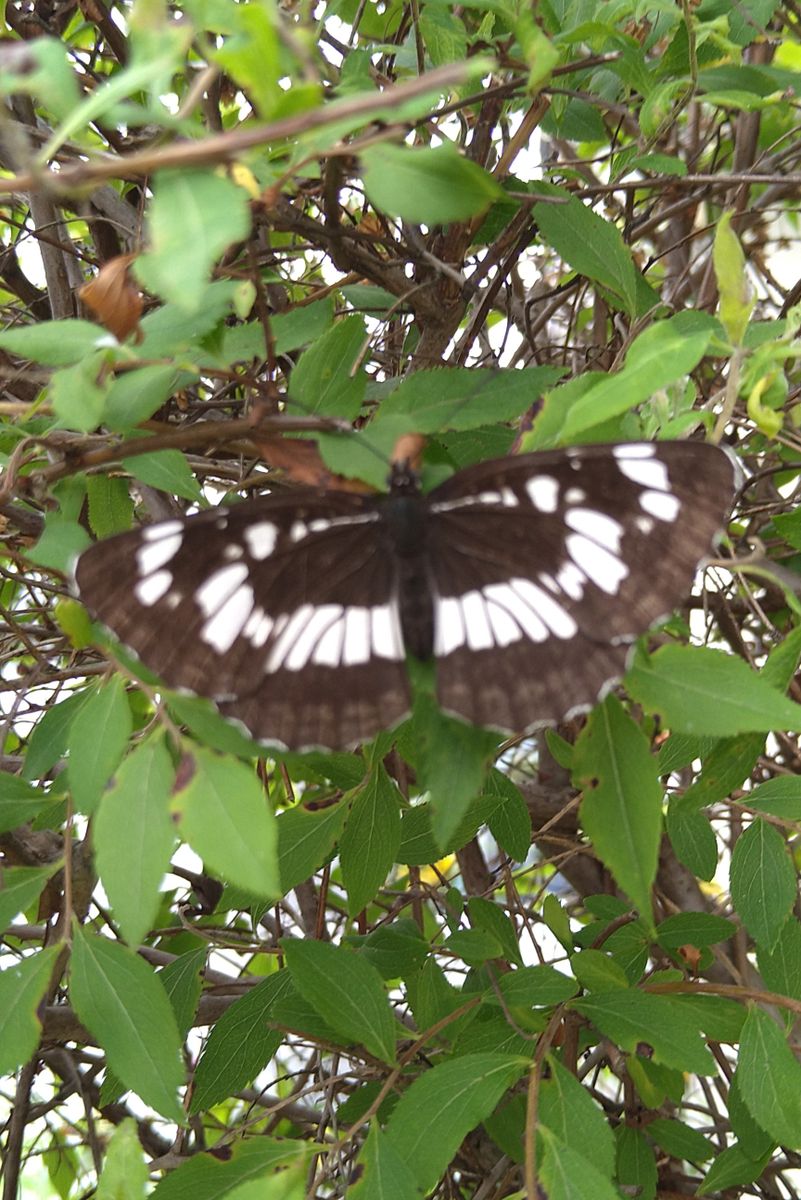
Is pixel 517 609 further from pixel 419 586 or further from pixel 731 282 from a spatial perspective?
pixel 731 282

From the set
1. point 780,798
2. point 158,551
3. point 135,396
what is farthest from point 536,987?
point 135,396

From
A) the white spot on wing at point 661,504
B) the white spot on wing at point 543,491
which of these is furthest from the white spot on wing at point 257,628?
the white spot on wing at point 661,504

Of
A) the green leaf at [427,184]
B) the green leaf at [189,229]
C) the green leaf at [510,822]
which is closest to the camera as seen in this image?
the green leaf at [189,229]

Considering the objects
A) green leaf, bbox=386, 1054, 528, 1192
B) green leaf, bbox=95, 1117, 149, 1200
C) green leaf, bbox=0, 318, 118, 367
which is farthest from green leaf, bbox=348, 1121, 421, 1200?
green leaf, bbox=0, 318, 118, 367

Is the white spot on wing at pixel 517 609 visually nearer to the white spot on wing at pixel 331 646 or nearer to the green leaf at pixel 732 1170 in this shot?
the white spot on wing at pixel 331 646

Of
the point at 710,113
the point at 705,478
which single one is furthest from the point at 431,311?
the point at 710,113

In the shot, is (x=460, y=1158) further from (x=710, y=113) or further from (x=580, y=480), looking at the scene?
(x=710, y=113)
